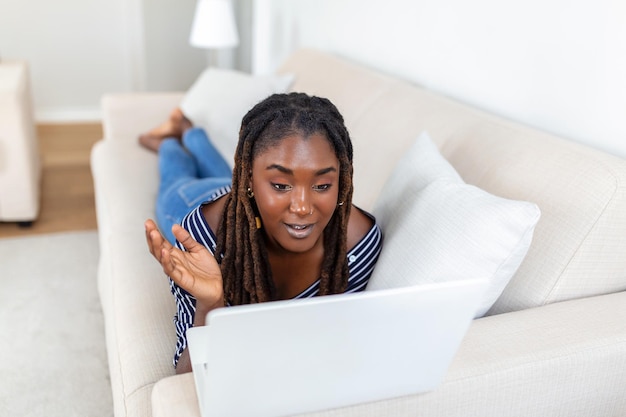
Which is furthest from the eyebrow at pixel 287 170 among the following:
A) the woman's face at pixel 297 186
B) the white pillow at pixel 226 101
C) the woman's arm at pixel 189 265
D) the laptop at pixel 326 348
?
the white pillow at pixel 226 101

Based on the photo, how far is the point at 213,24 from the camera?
2.90 metres

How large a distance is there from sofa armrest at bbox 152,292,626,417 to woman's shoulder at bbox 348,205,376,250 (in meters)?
0.25

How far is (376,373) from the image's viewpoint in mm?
708

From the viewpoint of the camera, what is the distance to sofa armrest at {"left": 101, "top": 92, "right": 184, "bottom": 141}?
2365 millimetres

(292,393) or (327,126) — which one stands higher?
(327,126)

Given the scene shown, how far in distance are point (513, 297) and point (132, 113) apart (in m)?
1.80


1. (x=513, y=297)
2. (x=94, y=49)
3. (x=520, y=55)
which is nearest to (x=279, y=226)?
(x=513, y=297)

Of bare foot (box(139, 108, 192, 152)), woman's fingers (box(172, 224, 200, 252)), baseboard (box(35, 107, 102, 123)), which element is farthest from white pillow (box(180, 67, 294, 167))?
baseboard (box(35, 107, 102, 123))

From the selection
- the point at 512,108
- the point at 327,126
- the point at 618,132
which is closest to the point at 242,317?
the point at 327,126

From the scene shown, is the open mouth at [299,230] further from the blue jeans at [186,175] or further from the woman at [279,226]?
the blue jeans at [186,175]

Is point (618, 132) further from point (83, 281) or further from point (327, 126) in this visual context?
point (83, 281)

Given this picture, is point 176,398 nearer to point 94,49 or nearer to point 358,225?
point 358,225

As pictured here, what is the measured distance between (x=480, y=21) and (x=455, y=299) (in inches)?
40.1

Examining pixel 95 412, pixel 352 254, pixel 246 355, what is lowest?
pixel 95 412
